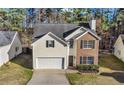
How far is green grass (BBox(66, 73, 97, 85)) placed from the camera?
57.8 ft

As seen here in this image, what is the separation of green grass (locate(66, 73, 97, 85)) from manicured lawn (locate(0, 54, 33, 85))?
3.26 m

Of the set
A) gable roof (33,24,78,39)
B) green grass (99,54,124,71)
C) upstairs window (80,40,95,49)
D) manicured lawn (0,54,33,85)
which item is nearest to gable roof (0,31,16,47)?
manicured lawn (0,54,33,85)

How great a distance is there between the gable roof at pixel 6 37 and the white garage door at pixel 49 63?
4.20m

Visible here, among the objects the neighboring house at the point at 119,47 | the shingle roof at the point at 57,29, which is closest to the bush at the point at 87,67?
the shingle roof at the point at 57,29

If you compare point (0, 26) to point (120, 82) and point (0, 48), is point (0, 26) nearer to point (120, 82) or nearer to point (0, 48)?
point (0, 48)

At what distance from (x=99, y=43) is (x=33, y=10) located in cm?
682

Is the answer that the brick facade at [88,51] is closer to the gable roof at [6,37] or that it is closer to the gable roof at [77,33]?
the gable roof at [77,33]

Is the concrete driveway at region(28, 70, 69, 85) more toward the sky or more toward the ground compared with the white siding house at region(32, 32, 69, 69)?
more toward the ground

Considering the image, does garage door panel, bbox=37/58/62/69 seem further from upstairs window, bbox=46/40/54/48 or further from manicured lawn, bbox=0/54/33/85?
upstairs window, bbox=46/40/54/48

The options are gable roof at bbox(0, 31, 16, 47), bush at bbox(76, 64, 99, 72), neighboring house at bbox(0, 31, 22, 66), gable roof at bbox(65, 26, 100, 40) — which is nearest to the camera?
bush at bbox(76, 64, 99, 72)

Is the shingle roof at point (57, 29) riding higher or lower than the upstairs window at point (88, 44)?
higher

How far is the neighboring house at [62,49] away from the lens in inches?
856

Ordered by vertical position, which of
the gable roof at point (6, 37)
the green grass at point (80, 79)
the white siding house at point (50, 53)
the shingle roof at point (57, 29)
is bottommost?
the green grass at point (80, 79)
